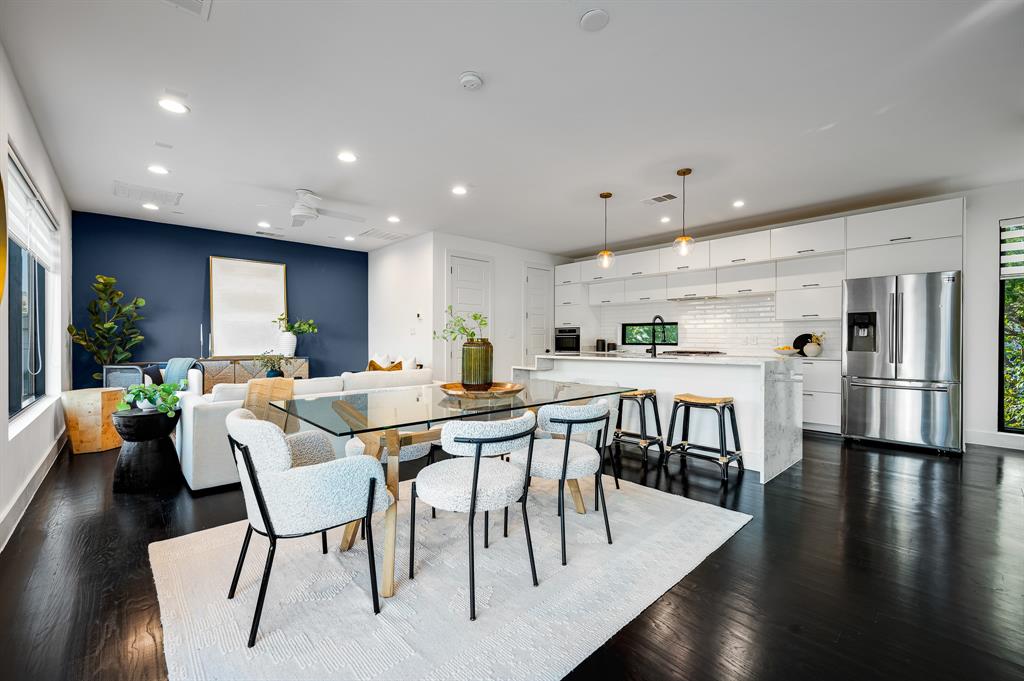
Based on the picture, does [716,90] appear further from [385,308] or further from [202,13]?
[385,308]

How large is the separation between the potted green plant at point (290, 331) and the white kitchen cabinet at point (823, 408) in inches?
272

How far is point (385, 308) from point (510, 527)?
18.1 ft

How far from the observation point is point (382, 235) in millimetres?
6648

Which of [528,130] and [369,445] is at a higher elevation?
[528,130]

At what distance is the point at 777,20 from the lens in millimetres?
2137

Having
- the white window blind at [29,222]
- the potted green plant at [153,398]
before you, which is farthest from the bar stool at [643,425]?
the white window blind at [29,222]

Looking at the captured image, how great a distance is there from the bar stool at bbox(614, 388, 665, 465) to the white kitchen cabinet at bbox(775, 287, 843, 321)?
245 centimetres

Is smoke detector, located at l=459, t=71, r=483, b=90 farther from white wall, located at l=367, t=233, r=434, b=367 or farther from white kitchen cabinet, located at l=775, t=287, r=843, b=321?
white kitchen cabinet, located at l=775, t=287, r=843, b=321

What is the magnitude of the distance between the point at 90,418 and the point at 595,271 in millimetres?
6425

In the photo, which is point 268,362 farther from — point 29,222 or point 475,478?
point 475,478

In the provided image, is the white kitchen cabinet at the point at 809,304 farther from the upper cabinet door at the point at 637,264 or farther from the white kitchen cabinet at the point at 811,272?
the upper cabinet door at the point at 637,264

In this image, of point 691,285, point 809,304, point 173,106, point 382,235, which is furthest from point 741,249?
point 173,106

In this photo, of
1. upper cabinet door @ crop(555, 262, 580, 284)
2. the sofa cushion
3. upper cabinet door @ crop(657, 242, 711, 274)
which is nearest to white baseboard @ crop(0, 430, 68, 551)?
the sofa cushion

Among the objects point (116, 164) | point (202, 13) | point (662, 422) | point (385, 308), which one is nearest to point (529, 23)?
point (202, 13)
